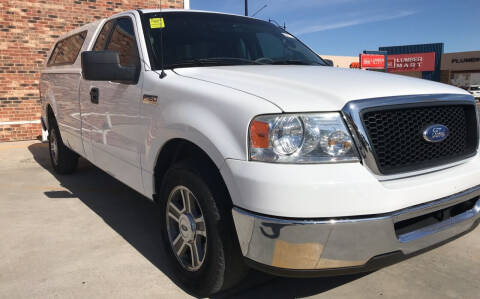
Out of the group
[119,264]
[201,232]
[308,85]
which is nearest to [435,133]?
[308,85]

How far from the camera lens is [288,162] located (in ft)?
6.28

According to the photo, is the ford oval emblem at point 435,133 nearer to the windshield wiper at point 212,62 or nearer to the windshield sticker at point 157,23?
the windshield wiper at point 212,62

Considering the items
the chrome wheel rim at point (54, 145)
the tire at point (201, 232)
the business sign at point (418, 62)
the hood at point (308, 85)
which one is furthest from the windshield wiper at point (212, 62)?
the business sign at point (418, 62)

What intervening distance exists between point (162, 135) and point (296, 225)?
1.17 meters

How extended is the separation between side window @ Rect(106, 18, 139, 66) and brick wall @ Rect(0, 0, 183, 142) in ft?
20.4

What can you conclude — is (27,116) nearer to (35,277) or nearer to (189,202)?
(35,277)

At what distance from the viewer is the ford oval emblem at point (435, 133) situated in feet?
7.11

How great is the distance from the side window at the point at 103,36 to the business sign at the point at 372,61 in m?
37.2

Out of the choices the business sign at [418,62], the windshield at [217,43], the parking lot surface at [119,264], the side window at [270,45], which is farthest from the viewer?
the business sign at [418,62]

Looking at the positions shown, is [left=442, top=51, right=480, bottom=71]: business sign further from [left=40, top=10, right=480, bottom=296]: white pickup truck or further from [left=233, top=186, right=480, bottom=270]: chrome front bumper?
[left=233, top=186, right=480, bottom=270]: chrome front bumper

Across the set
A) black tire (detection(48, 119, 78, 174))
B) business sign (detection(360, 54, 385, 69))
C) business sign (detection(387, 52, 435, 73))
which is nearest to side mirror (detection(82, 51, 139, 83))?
black tire (detection(48, 119, 78, 174))

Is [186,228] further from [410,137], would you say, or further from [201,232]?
[410,137]

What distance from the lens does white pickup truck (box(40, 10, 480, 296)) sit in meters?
1.88

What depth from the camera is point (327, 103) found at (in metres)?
2.00
